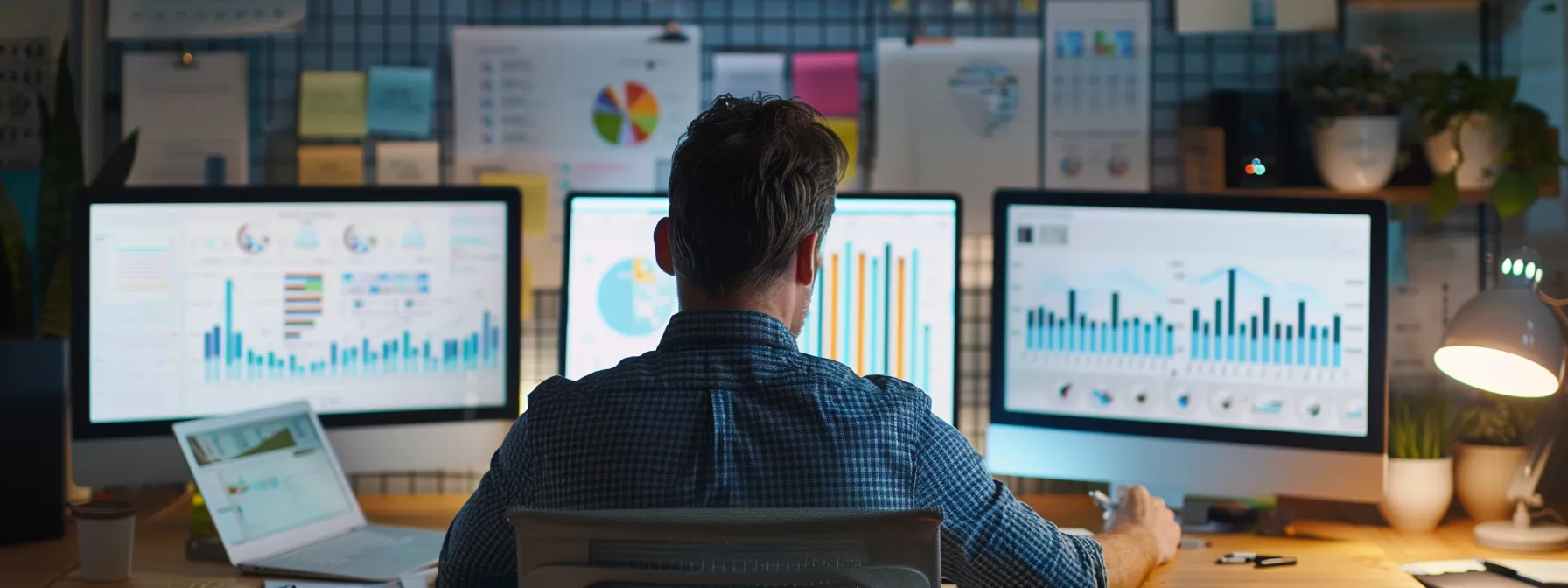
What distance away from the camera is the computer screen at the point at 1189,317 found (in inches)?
69.4

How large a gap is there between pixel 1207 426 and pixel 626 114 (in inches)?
36.0

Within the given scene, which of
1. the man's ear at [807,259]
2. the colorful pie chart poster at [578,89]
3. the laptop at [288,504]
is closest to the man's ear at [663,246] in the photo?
the man's ear at [807,259]

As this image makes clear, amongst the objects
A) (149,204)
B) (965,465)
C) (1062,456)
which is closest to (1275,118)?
(1062,456)

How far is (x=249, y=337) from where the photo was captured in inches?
71.2

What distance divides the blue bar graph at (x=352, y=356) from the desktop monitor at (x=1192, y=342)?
0.69 metres

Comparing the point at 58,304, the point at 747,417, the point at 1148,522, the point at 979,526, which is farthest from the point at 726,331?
the point at 58,304

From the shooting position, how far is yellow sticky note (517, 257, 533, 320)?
2.07m

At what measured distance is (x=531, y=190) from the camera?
2057 millimetres

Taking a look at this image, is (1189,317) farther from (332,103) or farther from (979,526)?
(332,103)

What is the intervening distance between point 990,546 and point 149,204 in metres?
1.16

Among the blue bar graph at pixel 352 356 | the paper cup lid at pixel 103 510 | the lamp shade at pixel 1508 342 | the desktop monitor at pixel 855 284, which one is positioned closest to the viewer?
the paper cup lid at pixel 103 510

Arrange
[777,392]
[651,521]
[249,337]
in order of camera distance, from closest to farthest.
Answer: [651,521]
[777,392]
[249,337]

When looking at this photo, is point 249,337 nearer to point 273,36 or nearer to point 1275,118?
point 273,36

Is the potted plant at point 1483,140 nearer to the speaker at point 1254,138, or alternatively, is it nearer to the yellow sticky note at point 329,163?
the speaker at point 1254,138
